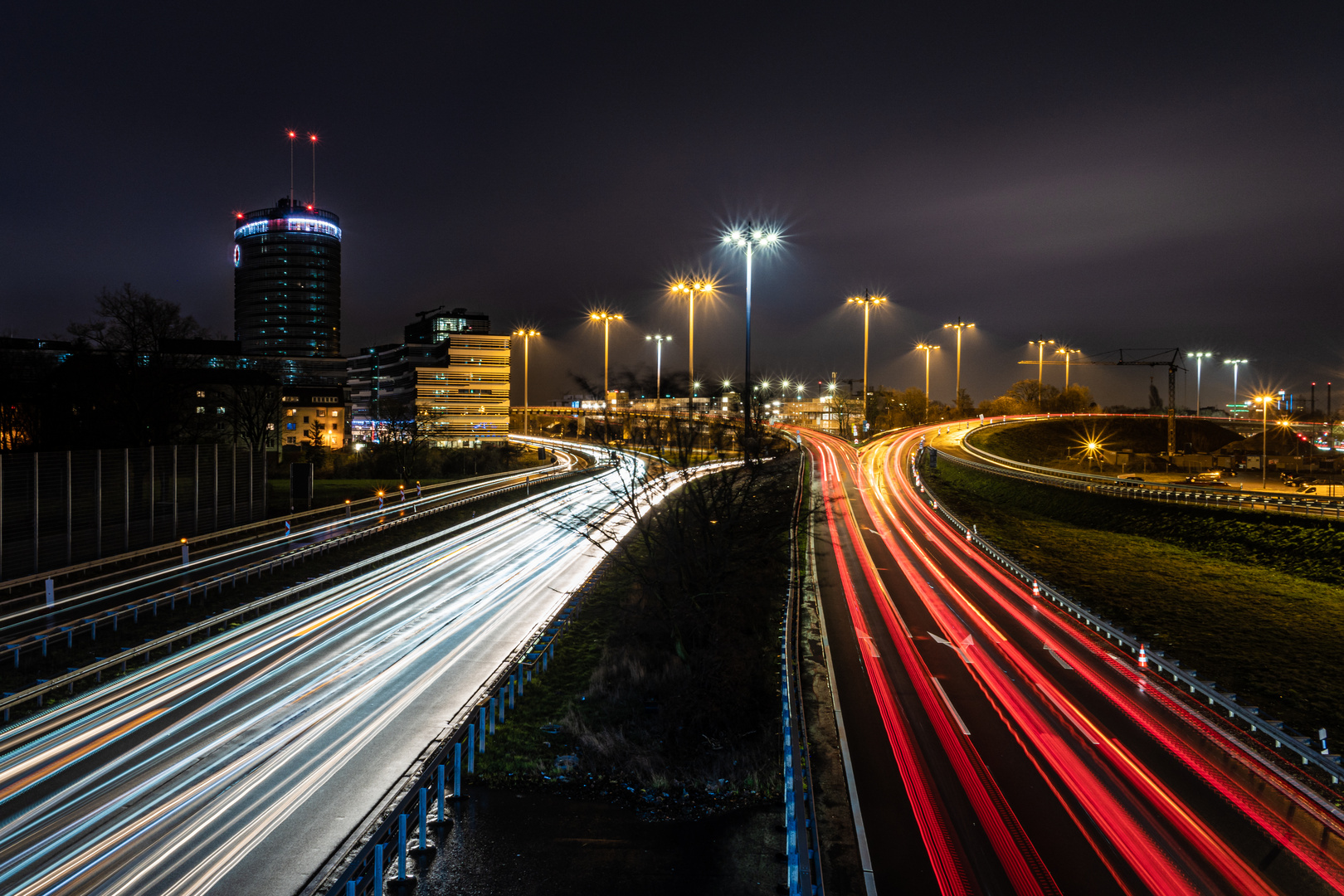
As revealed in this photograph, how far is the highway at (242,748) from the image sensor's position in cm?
836

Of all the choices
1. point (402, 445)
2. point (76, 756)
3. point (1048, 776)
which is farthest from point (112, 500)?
point (402, 445)

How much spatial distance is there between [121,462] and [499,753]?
2096cm

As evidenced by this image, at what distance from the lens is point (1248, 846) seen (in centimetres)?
860

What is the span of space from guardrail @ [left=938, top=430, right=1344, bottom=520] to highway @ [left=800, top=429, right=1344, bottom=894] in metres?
19.3

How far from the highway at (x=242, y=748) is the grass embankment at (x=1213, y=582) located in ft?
54.7

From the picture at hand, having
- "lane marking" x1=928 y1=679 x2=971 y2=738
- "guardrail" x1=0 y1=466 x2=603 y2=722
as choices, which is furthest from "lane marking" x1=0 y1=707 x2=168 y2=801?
"lane marking" x1=928 y1=679 x2=971 y2=738

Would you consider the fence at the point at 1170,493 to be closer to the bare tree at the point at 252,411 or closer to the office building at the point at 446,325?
the bare tree at the point at 252,411

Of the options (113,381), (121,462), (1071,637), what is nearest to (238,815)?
(1071,637)

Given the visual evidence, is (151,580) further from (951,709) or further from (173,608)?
(951,709)

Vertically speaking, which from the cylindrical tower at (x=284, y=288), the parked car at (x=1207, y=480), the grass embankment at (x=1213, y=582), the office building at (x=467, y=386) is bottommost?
the grass embankment at (x=1213, y=582)

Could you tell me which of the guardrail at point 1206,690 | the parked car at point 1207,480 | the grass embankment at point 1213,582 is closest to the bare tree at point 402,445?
the grass embankment at point 1213,582

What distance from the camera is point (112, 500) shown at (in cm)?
2323

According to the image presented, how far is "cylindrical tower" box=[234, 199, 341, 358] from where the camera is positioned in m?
175

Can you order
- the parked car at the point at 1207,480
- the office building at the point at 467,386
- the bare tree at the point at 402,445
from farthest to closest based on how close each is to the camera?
the office building at the point at 467,386 → the bare tree at the point at 402,445 → the parked car at the point at 1207,480
